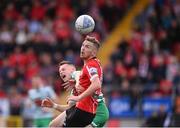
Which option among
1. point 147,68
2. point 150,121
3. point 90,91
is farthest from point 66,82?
point 147,68

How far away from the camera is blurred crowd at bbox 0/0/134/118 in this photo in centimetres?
2288

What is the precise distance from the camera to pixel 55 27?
24.8 m

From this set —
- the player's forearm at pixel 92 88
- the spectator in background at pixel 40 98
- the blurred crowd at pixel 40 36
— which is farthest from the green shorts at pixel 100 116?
the blurred crowd at pixel 40 36

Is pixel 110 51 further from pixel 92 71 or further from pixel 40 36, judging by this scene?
pixel 92 71

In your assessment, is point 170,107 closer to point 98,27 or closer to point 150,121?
point 150,121

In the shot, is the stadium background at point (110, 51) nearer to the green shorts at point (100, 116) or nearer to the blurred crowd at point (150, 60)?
the blurred crowd at point (150, 60)

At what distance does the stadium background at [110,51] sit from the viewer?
829 inches

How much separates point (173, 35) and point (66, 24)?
3911mm

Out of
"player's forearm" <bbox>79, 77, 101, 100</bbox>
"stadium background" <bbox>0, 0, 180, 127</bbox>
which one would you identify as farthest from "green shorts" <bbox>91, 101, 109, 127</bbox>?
"stadium background" <bbox>0, 0, 180, 127</bbox>

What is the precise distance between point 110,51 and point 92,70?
13.1 metres

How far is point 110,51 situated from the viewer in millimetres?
24750

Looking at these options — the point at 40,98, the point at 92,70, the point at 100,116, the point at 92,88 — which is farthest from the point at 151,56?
the point at 92,88

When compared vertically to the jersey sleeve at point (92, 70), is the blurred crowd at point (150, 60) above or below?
below

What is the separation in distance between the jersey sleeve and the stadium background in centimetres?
617
